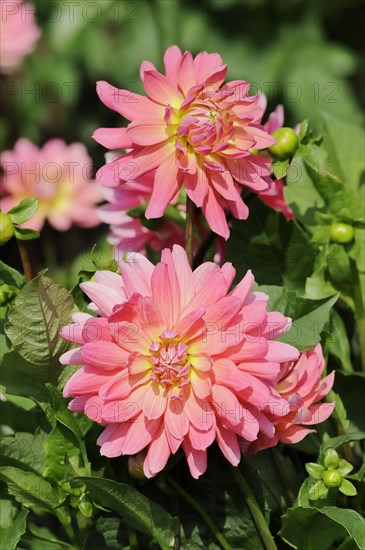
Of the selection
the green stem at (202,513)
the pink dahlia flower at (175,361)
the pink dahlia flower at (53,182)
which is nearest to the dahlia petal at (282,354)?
the pink dahlia flower at (175,361)

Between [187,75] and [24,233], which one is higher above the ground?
[187,75]

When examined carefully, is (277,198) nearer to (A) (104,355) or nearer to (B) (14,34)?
(A) (104,355)

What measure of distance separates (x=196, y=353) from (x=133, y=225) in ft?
0.79

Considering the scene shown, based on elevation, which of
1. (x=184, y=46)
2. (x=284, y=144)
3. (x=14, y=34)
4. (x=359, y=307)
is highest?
(x=284, y=144)

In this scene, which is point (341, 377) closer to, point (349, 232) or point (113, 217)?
point (349, 232)

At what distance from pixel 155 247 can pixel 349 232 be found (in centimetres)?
17

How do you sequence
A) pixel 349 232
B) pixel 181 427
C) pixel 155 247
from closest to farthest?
pixel 181 427
pixel 349 232
pixel 155 247

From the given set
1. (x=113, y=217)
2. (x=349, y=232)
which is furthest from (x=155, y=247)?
(x=349, y=232)

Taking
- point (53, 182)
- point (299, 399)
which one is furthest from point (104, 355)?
point (53, 182)

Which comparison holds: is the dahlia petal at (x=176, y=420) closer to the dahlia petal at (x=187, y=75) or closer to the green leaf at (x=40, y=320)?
the green leaf at (x=40, y=320)

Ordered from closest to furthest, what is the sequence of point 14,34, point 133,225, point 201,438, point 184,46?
point 201,438 → point 133,225 → point 14,34 → point 184,46

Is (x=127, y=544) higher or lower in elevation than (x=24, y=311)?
lower

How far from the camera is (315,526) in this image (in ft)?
1.95

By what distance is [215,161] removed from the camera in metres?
0.60
